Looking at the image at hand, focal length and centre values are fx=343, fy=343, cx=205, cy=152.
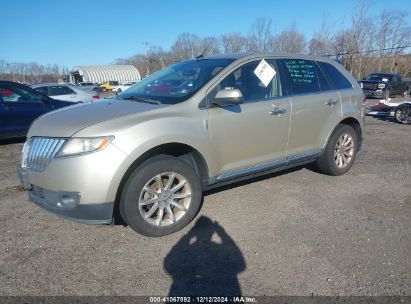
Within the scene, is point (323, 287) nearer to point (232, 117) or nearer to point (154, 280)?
point (154, 280)

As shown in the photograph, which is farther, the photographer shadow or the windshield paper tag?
the windshield paper tag

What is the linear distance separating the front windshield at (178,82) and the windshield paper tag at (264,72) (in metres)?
0.36

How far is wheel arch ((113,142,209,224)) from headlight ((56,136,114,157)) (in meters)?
0.36

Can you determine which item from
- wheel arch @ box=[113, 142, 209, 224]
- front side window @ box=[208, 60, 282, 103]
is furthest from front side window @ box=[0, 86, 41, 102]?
front side window @ box=[208, 60, 282, 103]

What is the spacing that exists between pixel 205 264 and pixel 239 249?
399mm

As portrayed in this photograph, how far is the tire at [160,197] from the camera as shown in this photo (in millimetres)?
3221

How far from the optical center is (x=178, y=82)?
412 centimetres

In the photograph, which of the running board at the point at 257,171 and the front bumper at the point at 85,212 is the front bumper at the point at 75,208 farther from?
the running board at the point at 257,171

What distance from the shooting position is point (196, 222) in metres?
3.78

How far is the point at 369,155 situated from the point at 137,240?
517 cm

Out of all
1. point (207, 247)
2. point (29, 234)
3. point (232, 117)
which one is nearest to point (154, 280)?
point (207, 247)

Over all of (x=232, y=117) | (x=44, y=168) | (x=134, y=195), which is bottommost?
(x=134, y=195)

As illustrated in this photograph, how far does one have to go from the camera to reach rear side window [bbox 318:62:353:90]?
5.01m

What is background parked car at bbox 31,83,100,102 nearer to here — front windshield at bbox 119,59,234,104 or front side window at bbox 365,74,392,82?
front windshield at bbox 119,59,234,104
